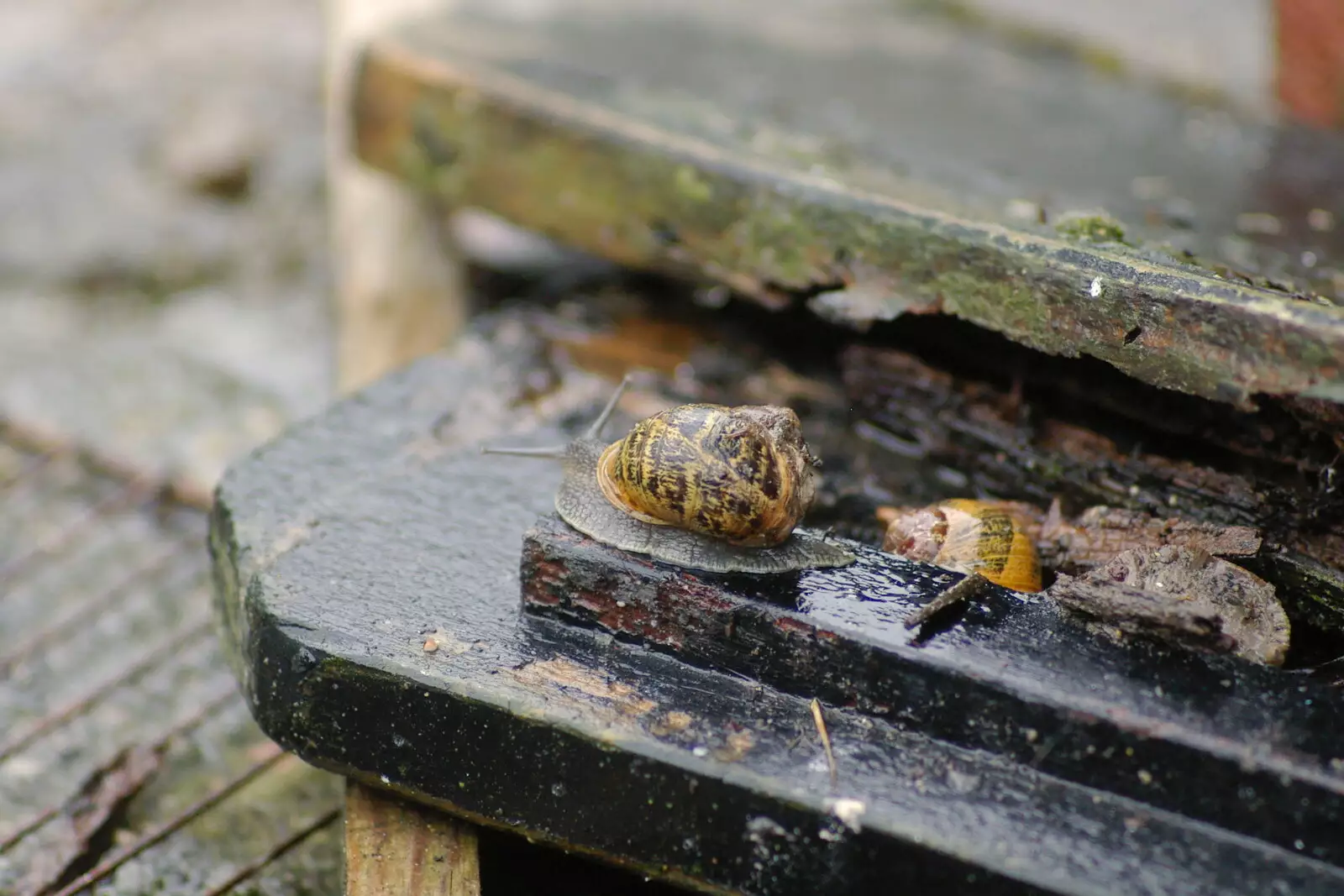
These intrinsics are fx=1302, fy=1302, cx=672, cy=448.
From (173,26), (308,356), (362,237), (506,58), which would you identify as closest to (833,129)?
(506,58)

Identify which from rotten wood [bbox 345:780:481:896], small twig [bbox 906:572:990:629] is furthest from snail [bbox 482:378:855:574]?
rotten wood [bbox 345:780:481:896]

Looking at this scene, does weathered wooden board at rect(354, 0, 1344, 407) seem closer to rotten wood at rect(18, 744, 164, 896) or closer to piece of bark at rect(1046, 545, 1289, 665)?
piece of bark at rect(1046, 545, 1289, 665)

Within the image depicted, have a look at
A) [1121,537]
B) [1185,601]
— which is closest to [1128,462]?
[1121,537]

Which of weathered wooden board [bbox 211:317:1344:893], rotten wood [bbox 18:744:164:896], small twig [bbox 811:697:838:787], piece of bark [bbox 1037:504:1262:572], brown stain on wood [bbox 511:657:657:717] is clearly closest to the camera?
weathered wooden board [bbox 211:317:1344:893]

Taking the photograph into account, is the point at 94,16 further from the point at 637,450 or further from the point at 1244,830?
the point at 1244,830

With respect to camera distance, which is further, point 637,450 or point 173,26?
point 173,26

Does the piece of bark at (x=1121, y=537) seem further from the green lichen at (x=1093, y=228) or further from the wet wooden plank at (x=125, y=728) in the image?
the wet wooden plank at (x=125, y=728)

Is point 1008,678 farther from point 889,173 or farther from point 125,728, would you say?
point 125,728

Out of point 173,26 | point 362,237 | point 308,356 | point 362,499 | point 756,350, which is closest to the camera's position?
point 362,499
